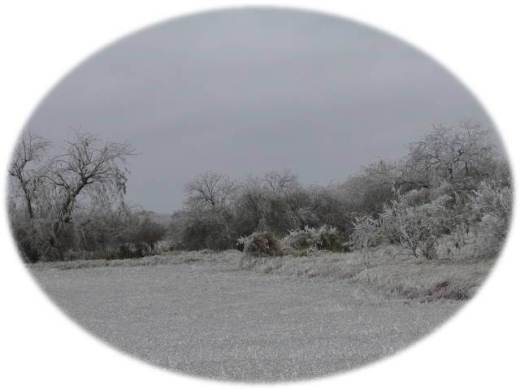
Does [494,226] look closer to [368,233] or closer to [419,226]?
[419,226]

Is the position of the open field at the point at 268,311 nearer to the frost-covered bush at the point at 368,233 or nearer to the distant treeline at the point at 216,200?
the frost-covered bush at the point at 368,233

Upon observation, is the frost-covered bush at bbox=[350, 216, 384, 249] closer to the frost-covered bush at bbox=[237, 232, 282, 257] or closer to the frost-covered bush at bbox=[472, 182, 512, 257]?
the frost-covered bush at bbox=[472, 182, 512, 257]

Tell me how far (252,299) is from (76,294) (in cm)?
357

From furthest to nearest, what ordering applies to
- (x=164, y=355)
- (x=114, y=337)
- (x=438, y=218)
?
(x=438, y=218)
(x=114, y=337)
(x=164, y=355)

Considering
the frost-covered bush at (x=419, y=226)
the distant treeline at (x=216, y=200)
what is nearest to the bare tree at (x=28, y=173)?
the distant treeline at (x=216, y=200)

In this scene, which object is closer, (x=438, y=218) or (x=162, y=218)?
(x=438, y=218)

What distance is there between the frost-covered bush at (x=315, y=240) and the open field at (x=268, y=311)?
9.30 ft

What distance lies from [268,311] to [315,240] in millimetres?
9814

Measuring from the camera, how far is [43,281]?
15391mm

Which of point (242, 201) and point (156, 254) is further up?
point (242, 201)

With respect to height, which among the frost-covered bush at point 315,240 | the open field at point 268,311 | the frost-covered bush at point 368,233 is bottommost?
the open field at point 268,311

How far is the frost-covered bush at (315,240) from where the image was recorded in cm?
1930

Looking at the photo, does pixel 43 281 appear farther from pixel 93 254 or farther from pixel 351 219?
pixel 351 219

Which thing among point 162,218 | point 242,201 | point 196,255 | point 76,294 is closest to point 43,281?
point 76,294
